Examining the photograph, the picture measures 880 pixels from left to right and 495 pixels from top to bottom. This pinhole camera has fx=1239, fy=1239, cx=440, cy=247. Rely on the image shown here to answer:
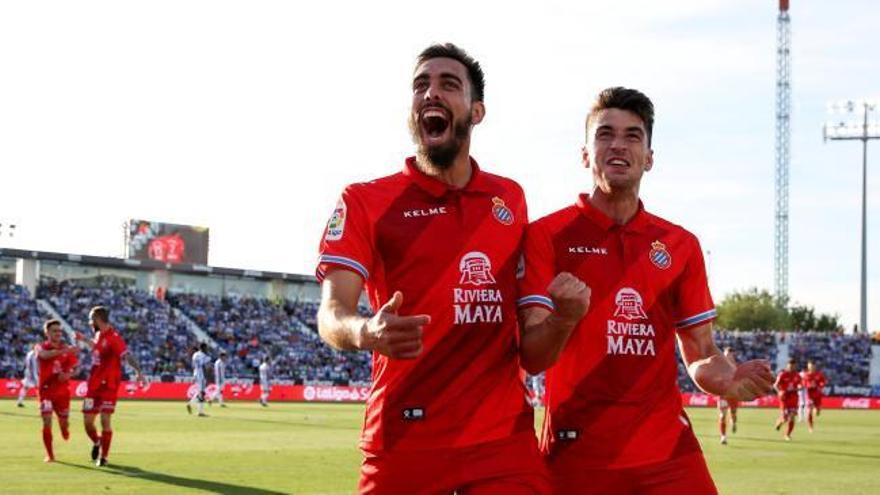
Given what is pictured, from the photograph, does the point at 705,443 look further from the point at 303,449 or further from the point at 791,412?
the point at 303,449

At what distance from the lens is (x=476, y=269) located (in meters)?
5.49

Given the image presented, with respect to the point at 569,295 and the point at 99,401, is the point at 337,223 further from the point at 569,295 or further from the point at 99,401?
the point at 99,401

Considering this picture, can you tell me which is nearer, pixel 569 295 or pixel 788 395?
pixel 569 295

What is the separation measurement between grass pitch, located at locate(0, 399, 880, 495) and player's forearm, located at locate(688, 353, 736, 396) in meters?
10.2

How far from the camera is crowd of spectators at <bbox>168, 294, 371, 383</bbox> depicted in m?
62.8

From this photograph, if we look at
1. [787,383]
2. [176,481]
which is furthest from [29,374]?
[176,481]

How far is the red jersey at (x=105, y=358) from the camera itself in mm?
19766

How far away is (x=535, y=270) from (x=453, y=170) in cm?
60

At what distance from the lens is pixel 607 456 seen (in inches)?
247

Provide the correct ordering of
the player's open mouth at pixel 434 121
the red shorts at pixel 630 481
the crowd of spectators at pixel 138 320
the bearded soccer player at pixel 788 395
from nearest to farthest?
the player's open mouth at pixel 434 121
the red shorts at pixel 630 481
the bearded soccer player at pixel 788 395
the crowd of spectators at pixel 138 320

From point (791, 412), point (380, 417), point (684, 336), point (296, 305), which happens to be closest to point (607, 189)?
point (684, 336)

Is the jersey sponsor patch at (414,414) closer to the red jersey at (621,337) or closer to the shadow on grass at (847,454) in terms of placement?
the red jersey at (621,337)

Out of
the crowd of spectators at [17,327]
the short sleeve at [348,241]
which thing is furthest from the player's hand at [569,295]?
the crowd of spectators at [17,327]

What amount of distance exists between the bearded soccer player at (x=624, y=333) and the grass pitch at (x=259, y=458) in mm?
9989
